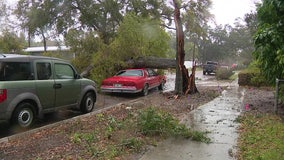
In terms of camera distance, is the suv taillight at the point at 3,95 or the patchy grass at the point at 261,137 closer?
the patchy grass at the point at 261,137

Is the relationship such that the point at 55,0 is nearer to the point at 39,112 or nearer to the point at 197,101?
the point at 197,101

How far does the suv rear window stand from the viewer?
21.7 ft

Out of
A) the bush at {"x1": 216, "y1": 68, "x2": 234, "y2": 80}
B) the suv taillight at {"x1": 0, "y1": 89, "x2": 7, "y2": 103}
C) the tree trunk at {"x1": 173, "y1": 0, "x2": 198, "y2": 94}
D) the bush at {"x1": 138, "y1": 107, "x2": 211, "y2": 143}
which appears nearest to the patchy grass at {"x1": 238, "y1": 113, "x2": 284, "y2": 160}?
the bush at {"x1": 138, "y1": 107, "x2": 211, "y2": 143}

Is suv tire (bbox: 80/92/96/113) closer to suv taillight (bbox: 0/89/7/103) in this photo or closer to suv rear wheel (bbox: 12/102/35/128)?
suv rear wheel (bbox: 12/102/35/128)

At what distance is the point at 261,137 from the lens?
6.11 meters

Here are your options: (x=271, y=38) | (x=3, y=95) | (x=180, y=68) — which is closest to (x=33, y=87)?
(x=3, y=95)

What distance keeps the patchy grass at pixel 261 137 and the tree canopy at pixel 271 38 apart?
160 cm

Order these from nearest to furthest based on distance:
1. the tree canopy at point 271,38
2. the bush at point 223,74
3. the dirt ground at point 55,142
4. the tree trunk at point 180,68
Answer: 1. the dirt ground at point 55,142
2. the tree canopy at point 271,38
3. the tree trunk at point 180,68
4. the bush at point 223,74

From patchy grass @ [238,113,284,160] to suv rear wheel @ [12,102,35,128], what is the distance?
503cm

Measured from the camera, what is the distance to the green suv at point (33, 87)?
6586mm

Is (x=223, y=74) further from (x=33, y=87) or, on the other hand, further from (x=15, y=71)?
(x=15, y=71)

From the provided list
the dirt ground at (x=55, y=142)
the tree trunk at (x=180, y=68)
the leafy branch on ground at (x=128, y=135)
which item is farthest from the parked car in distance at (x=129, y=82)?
the leafy branch on ground at (x=128, y=135)

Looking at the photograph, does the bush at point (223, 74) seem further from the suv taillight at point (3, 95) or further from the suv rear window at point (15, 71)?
the suv taillight at point (3, 95)

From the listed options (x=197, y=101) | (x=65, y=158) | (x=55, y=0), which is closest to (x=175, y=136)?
(x=65, y=158)
